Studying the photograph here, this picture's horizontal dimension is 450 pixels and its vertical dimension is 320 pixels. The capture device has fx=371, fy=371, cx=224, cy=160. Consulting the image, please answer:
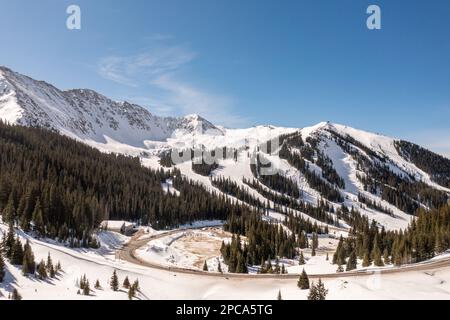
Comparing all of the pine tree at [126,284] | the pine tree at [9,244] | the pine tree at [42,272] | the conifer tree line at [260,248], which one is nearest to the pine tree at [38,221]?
the pine tree at [9,244]

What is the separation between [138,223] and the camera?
589ft

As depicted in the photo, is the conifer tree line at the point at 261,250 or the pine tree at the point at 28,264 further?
the conifer tree line at the point at 261,250

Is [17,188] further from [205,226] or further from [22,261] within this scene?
[205,226]

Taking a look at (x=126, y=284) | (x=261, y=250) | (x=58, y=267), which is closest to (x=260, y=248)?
(x=261, y=250)

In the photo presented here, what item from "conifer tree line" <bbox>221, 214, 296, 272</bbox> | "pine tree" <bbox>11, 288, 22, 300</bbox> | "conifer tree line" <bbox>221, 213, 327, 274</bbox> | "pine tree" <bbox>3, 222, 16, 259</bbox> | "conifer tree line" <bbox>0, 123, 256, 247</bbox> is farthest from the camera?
"conifer tree line" <bbox>221, 214, 296, 272</bbox>

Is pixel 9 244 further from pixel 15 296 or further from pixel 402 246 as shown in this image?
pixel 402 246

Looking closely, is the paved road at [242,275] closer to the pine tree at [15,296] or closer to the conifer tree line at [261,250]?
the conifer tree line at [261,250]

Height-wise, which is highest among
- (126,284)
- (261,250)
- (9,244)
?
(9,244)

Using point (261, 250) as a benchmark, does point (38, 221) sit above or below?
above

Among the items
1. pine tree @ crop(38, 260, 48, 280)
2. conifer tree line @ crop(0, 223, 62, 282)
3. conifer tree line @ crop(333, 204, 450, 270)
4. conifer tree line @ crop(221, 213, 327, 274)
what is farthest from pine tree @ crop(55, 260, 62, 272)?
conifer tree line @ crop(333, 204, 450, 270)

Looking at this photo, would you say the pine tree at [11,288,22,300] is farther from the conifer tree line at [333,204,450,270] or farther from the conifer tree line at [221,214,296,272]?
the conifer tree line at [333,204,450,270]

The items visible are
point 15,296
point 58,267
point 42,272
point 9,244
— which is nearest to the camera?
point 15,296

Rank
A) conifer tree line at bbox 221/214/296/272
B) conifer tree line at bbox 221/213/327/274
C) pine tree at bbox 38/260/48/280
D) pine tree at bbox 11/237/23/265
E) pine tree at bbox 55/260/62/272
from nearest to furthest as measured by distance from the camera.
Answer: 1. pine tree at bbox 38/260/48/280
2. pine tree at bbox 11/237/23/265
3. pine tree at bbox 55/260/62/272
4. conifer tree line at bbox 221/213/327/274
5. conifer tree line at bbox 221/214/296/272
